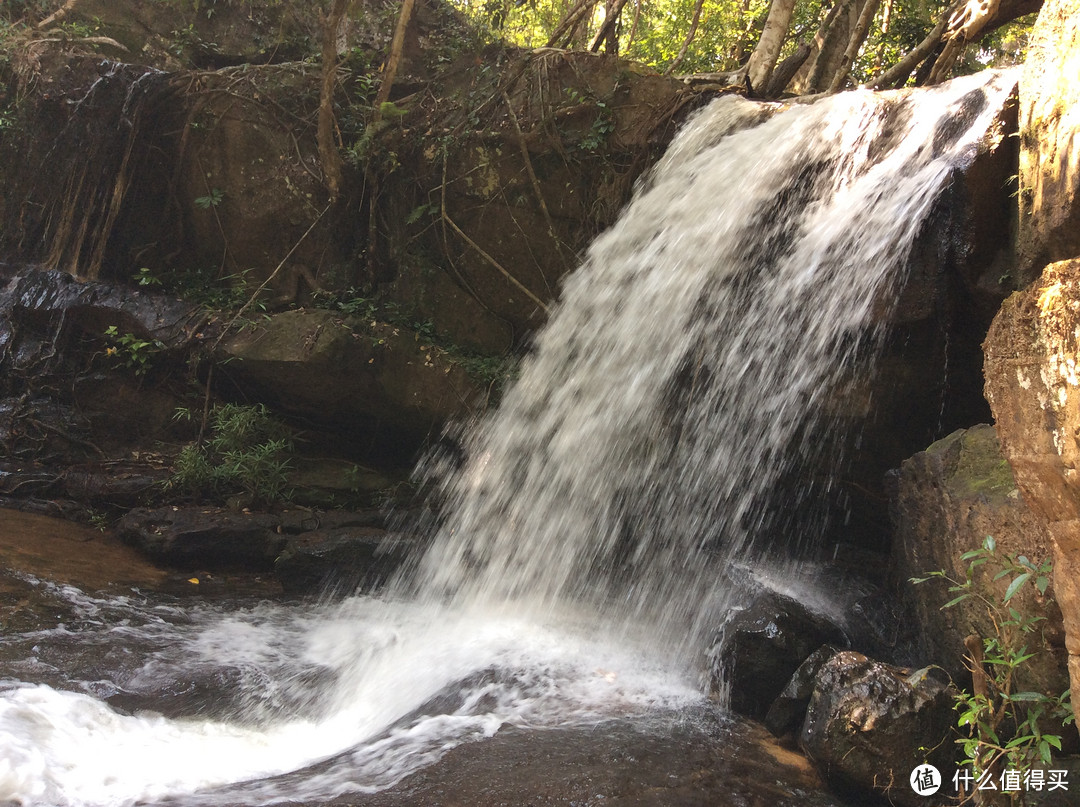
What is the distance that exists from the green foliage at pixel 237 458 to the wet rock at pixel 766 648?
4594mm

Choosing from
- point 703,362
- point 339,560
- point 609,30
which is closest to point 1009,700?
point 703,362

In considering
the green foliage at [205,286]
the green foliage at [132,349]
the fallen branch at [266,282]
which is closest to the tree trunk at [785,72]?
the fallen branch at [266,282]

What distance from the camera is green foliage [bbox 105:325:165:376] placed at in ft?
24.3

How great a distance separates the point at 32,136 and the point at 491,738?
8547mm

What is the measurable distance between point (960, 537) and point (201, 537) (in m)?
5.77

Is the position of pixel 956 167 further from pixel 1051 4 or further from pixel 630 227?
pixel 630 227

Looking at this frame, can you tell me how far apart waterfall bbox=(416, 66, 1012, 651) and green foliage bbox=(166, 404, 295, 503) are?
5.60 ft

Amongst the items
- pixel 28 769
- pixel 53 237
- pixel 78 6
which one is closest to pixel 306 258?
pixel 53 237

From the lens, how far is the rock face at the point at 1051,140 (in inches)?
151

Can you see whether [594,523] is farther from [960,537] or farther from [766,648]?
[960,537]

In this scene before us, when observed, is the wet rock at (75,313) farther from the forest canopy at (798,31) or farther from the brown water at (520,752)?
the forest canopy at (798,31)

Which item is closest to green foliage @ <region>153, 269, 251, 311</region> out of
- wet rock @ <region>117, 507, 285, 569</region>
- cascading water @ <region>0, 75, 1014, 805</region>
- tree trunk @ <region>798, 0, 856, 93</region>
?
wet rock @ <region>117, 507, 285, 569</region>

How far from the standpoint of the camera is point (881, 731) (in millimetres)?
3301

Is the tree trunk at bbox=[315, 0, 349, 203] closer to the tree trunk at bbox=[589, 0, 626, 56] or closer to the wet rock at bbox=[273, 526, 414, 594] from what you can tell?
the tree trunk at bbox=[589, 0, 626, 56]
